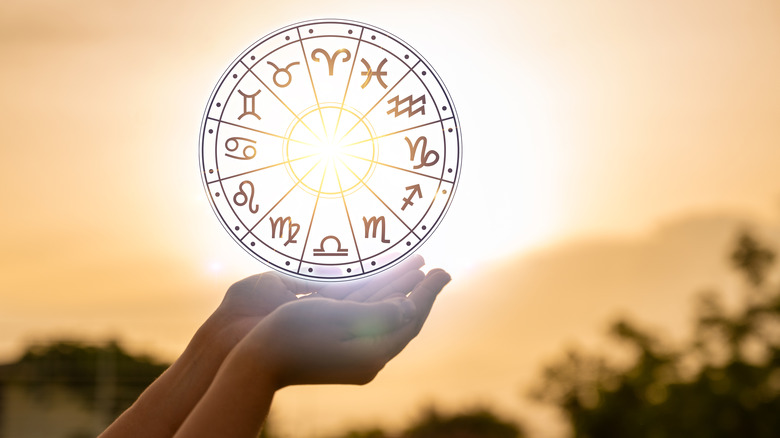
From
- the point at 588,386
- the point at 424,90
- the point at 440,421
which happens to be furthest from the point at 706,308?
the point at 424,90

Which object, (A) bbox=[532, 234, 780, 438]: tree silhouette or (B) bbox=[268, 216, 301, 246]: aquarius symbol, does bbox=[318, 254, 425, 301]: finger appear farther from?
(A) bbox=[532, 234, 780, 438]: tree silhouette

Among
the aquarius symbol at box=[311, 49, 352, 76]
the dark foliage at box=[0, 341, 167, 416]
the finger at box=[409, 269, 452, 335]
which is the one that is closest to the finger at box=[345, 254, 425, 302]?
the finger at box=[409, 269, 452, 335]

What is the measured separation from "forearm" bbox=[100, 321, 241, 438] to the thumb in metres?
0.38

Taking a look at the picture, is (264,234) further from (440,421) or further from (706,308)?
(440,421)

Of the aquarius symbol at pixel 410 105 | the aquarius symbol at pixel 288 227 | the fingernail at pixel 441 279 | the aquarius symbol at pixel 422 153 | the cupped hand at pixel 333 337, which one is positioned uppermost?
the aquarius symbol at pixel 410 105

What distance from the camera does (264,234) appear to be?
2.98 m

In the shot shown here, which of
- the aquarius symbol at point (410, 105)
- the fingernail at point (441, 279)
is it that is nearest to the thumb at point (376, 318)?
the fingernail at point (441, 279)

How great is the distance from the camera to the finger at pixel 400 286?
2262mm

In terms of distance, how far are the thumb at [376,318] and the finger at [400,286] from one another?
0.27m

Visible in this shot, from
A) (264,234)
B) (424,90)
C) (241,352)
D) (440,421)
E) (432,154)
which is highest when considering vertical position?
(424,90)

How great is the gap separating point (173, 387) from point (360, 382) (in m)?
0.43

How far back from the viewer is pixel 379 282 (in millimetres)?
2322

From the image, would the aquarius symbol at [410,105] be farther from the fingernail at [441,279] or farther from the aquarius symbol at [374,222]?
the fingernail at [441,279]

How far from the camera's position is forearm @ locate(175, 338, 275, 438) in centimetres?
174
